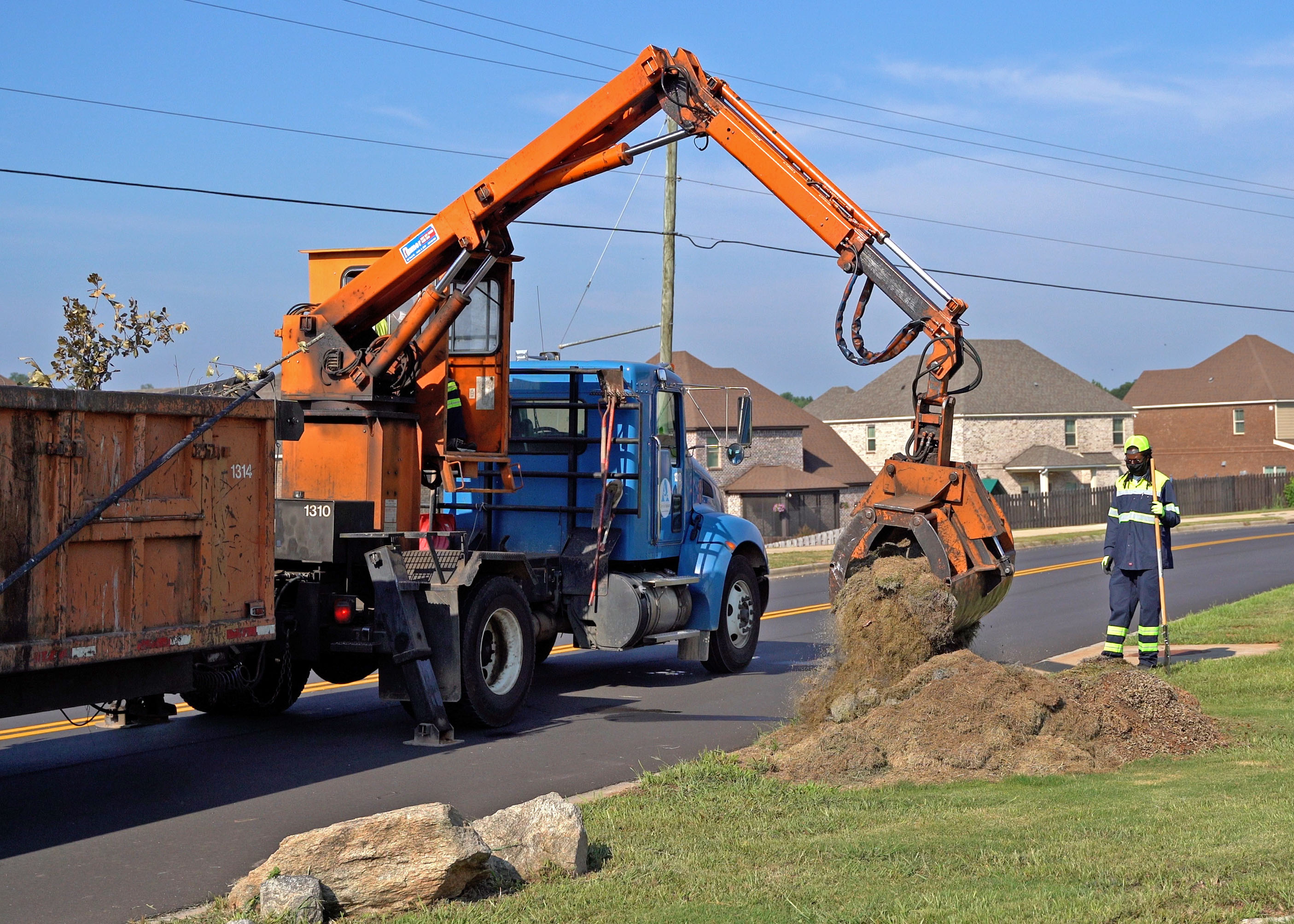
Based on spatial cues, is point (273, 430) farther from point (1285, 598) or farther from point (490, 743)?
point (1285, 598)

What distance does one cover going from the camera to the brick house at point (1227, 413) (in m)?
66.2

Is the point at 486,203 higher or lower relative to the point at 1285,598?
higher

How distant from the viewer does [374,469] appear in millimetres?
10344

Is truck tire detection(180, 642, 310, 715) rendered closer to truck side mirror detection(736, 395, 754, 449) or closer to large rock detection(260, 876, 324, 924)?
truck side mirror detection(736, 395, 754, 449)

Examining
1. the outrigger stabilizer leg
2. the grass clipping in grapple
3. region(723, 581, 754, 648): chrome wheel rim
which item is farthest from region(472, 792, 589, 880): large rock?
region(723, 581, 754, 648): chrome wheel rim

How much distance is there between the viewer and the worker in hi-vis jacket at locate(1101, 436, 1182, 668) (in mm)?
12062

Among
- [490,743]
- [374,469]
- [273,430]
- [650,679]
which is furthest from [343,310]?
[650,679]

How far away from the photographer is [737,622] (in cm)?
1365

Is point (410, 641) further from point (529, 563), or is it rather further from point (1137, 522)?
point (1137, 522)

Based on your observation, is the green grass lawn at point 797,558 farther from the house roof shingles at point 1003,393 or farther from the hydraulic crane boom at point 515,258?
the house roof shingles at point 1003,393

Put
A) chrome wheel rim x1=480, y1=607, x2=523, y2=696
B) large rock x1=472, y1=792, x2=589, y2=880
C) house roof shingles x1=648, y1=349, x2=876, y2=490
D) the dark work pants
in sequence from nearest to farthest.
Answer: large rock x1=472, y1=792, x2=589, y2=880 → chrome wheel rim x1=480, y1=607, x2=523, y2=696 → the dark work pants → house roof shingles x1=648, y1=349, x2=876, y2=490

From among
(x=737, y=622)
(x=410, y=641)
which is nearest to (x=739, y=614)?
(x=737, y=622)

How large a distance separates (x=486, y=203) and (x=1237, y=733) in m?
7.01

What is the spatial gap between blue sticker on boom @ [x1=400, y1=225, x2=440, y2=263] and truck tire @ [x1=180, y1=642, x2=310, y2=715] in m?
3.49
